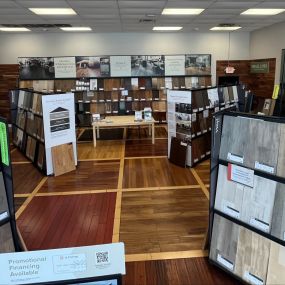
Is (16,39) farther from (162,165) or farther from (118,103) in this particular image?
(162,165)

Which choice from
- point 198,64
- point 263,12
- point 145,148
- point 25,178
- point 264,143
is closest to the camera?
point 264,143

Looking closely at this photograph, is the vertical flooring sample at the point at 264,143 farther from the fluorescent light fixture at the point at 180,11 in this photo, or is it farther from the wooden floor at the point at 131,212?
the fluorescent light fixture at the point at 180,11

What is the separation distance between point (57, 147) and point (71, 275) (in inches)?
180

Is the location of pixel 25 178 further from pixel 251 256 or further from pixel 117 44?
pixel 117 44

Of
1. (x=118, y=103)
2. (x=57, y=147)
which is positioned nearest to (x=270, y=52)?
(x=118, y=103)

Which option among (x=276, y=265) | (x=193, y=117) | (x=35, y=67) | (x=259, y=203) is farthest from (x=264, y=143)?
(x=35, y=67)

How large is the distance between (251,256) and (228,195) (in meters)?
0.51

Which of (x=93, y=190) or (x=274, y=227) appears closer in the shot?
(x=274, y=227)

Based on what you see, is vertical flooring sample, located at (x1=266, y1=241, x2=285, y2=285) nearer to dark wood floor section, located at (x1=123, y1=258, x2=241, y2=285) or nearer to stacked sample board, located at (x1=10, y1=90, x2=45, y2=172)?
dark wood floor section, located at (x1=123, y1=258, x2=241, y2=285)

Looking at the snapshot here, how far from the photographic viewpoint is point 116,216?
395cm

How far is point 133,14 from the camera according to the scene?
6.92 meters

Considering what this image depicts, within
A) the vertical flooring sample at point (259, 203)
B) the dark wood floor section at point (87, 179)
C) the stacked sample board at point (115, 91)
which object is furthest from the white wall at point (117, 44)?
the vertical flooring sample at point (259, 203)

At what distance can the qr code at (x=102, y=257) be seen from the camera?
115cm

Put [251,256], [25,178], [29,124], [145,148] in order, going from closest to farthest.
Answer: [251,256]
[25,178]
[29,124]
[145,148]
